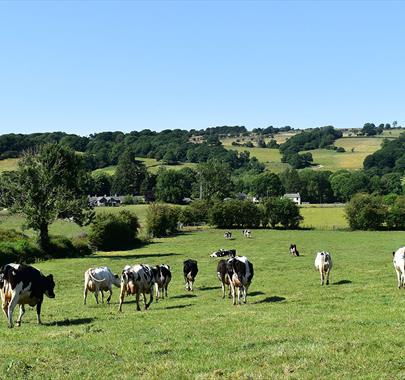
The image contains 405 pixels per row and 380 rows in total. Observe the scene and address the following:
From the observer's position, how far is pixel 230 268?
24.2 meters

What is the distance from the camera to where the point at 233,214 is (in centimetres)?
Answer: 10675

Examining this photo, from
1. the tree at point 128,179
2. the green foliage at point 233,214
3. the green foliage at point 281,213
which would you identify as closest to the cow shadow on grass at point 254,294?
the green foliage at point 233,214

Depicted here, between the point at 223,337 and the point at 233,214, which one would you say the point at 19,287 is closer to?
the point at 223,337

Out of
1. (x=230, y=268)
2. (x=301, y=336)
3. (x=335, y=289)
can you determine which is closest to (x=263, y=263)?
(x=335, y=289)

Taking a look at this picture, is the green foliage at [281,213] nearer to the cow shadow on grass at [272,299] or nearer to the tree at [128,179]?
the tree at [128,179]

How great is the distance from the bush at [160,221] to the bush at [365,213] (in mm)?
34358

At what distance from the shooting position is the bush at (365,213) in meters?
103

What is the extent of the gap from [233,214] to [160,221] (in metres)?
17.7

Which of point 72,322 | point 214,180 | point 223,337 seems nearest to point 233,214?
point 214,180

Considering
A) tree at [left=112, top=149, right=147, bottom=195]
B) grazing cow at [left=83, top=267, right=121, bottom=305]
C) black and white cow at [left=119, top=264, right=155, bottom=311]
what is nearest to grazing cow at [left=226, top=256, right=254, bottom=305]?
black and white cow at [left=119, top=264, right=155, bottom=311]

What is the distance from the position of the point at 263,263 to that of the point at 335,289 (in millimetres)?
19712

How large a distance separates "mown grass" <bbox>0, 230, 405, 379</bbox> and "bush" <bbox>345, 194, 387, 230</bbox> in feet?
245

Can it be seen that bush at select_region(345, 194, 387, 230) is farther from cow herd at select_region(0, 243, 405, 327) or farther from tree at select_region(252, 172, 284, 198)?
cow herd at select_region(0, 243, 405, 327)

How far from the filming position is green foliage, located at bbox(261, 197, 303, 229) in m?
108
